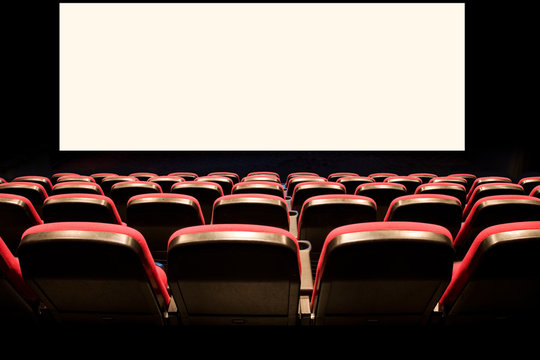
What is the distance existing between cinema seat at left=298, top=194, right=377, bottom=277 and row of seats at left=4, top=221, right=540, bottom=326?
2.00 ft

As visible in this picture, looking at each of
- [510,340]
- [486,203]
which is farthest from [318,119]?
[510,340]

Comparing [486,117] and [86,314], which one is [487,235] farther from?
[486,117]

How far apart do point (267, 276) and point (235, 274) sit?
110 millimetres

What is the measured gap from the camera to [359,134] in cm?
707

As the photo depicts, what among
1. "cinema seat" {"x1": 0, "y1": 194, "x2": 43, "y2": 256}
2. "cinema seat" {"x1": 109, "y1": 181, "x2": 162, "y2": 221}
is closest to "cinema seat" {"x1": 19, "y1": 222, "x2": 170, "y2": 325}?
"cinema seat" {"x1": 0, "y1": 194, "x2": 43, "y2": 256}

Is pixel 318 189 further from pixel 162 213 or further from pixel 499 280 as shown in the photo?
pixel 499 280

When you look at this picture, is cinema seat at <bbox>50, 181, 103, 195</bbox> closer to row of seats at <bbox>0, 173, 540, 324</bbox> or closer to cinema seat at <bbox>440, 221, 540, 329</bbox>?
row of seats at <bbox>0, 173, 540, 324</bbox>

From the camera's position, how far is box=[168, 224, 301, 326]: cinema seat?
979 mm

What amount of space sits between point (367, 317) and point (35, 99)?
24.8ft

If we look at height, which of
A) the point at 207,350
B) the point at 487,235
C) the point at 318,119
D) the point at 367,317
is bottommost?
the point at 207,350

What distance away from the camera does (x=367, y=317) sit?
1.23 m

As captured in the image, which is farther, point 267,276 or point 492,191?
point 492,191

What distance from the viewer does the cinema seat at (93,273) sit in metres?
0.98

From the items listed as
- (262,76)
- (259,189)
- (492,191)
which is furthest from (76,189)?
(262,76)
